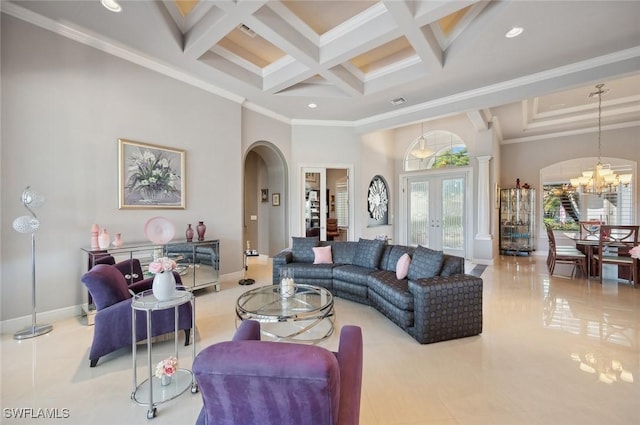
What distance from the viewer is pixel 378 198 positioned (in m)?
7.75

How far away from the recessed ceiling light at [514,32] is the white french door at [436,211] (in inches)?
170

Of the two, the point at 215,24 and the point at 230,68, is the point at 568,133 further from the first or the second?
the point at 215,24

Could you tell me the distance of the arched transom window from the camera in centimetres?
718

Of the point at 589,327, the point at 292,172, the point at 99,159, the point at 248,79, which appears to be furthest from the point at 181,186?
the point at 589,327

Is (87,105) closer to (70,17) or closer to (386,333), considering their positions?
(70,17)

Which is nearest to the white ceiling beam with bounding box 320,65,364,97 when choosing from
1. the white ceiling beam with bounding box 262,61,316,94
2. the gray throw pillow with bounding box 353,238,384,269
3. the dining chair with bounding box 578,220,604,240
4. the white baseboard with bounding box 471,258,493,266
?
the white ceiling beam with bounding box 262,61,316,94

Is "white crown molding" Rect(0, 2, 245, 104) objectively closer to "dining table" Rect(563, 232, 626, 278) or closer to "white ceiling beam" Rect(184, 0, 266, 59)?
"white ceiling beam" Rect(184, 0, 266, 59)

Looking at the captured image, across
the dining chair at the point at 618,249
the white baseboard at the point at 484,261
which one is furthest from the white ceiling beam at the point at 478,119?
the white baseboard at the point at 484,261

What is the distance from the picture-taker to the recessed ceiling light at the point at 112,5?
275cm

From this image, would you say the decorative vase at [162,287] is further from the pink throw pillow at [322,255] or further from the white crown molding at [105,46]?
the white crown molding at [105,46]

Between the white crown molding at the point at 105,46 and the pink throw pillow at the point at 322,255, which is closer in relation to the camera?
the white crown molding at the point at 105,46

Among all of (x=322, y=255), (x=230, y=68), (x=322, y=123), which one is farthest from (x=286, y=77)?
(x=322, y=255)

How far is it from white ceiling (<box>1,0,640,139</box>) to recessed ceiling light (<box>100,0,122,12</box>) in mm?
68

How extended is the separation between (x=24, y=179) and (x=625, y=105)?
10.8 metres
